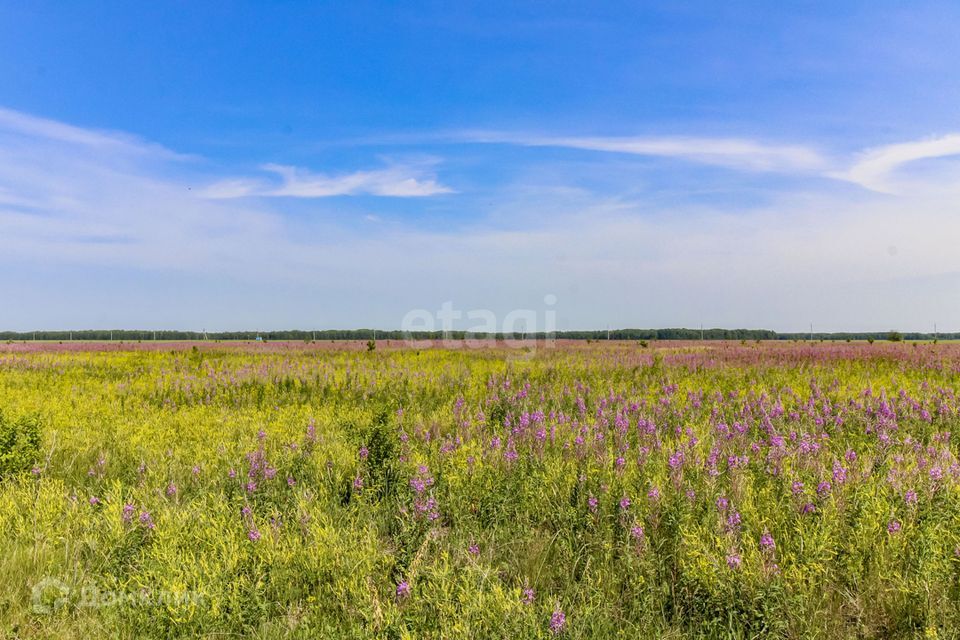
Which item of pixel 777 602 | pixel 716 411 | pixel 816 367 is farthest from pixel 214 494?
pixel 816 367

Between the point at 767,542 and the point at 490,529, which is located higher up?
the point at 767,542

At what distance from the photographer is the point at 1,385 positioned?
1220cm

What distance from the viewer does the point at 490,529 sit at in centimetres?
364

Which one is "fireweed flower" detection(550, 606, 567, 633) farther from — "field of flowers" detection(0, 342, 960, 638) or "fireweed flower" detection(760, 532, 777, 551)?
"fireweed flower" detection(760, 532, 777, 551)

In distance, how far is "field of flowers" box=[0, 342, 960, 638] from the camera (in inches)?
107

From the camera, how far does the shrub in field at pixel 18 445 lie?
5.24 metres

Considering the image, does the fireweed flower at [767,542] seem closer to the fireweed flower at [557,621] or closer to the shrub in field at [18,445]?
the fireweed flower at [557,621]

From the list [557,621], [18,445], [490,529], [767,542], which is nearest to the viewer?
[557,621]

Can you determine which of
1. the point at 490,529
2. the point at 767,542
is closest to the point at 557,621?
the point at 490,529

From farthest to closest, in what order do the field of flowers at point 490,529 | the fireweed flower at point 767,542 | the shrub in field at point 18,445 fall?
the shrub in field at point 18,445
the fireweed flower at point 767,542
the field of flowers at point 490,529

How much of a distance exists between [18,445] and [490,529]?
5.42 meters

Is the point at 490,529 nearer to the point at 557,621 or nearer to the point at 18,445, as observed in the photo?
the point at 557,621

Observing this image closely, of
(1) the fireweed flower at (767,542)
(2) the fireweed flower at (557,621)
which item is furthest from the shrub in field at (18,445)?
(1) the fireweed flower at (767,542)

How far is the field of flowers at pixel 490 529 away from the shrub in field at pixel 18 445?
0.03 metres
